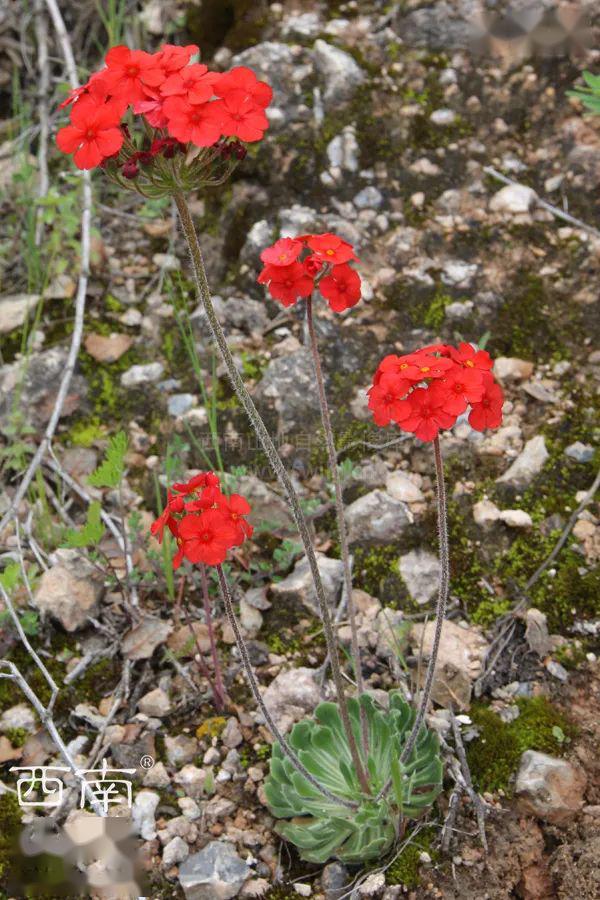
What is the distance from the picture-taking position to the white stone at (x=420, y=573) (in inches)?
139

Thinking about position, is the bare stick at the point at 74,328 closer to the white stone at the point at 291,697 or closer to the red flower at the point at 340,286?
the white stone at the point at 291,697

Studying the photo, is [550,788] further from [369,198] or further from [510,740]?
[369,198]

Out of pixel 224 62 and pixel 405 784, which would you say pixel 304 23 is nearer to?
pixel 224 62

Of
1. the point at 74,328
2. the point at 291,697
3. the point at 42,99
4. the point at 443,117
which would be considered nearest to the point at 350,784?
the point at 291,697

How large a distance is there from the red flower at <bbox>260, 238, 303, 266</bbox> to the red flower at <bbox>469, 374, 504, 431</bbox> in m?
0.62

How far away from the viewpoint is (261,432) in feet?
7.73

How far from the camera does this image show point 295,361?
419 cm

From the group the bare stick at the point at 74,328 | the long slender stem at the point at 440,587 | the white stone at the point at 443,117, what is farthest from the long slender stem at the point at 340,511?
the white stone at the point at 443,117

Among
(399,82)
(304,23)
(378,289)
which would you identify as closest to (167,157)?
(378,289)

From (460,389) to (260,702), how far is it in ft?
3.62

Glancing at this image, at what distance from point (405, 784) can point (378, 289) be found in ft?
7.78

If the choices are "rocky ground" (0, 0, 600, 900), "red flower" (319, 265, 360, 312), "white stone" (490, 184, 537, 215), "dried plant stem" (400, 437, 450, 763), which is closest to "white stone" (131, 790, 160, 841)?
"rocky ground" (0, 0, 600, 900)

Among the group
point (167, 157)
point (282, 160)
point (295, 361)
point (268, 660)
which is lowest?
point (268, 660)

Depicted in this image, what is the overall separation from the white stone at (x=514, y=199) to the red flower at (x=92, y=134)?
112 inches
